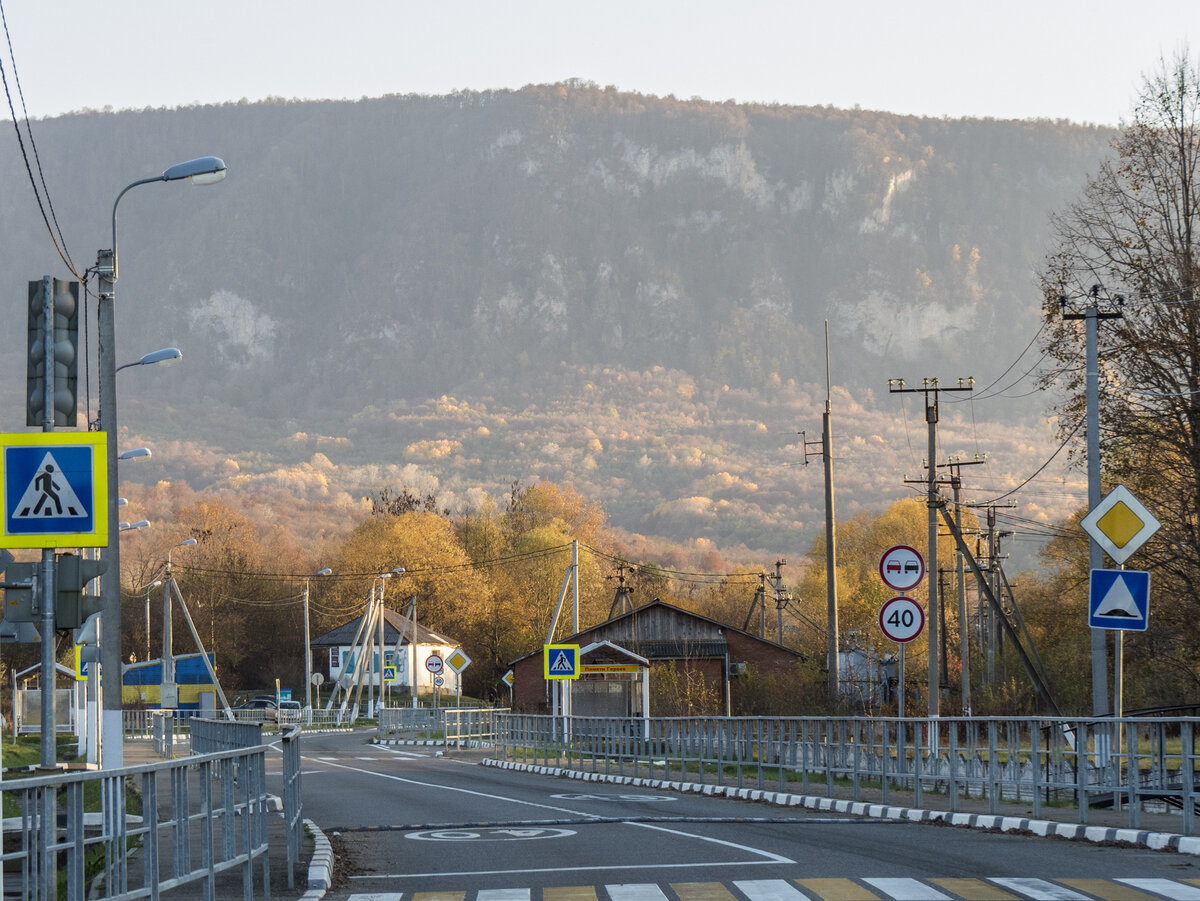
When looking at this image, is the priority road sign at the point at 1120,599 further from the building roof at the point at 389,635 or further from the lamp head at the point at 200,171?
the building roof at the point at 389,635

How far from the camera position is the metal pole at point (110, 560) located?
22.1 metres

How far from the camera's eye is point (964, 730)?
1975 cm

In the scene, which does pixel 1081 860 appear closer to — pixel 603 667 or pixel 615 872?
pixel 615 872

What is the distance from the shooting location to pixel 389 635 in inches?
4478

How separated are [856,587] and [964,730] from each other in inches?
3476

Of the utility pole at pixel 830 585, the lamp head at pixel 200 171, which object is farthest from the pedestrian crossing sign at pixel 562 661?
the lamp head at pixel 200 171

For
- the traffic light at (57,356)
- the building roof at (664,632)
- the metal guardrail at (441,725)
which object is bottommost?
the metal guardrail at (441,725)

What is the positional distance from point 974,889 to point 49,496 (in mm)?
7656

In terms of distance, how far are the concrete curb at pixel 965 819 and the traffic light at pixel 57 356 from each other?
1074cm

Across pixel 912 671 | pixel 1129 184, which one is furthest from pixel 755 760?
pixel 912 671

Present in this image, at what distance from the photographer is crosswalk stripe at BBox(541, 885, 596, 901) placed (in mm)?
11486

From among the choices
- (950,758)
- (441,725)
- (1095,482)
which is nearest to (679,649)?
(441,725)

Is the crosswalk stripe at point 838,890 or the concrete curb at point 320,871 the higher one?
the crosswalk stripe at point 838,890

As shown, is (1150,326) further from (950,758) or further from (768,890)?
(768,890)
